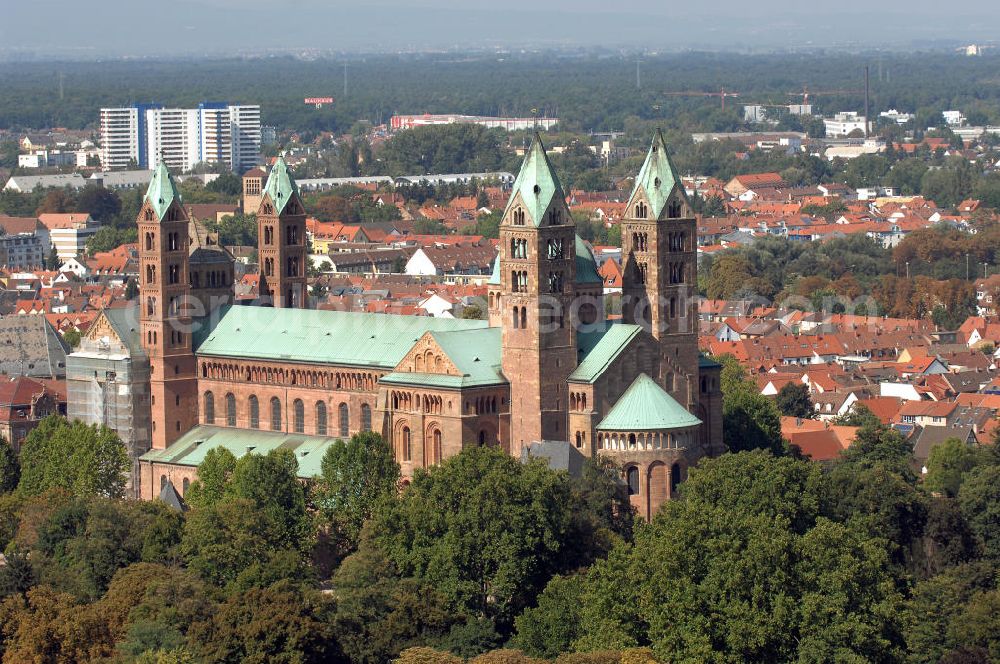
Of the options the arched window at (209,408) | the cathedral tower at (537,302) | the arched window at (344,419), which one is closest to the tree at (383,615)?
the cathedral tower at (537,302)

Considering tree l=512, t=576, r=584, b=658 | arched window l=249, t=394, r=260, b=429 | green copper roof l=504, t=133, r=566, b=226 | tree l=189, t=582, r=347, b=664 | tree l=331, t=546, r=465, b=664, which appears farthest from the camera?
arched window l=249, t=394, r=260, b=429

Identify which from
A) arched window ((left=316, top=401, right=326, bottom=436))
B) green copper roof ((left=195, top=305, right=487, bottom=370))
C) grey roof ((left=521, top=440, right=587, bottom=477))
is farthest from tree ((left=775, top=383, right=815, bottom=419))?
grey roof ((left=521, top=440, right=587, bottom=477))

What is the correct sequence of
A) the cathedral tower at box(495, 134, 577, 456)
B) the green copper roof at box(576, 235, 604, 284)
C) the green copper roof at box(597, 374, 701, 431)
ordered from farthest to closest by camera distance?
the green copper roof at box(576, 235, 604, 284) < the cathedral tower at box(495, 134, 577, 456) < the green copper roof at box(597, 374, 701, 431)

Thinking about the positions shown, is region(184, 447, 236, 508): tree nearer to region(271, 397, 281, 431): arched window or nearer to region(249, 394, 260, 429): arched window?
region(271, 397, 281, 431): arched window

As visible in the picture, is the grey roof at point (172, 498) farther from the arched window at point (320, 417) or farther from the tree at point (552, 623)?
the tree at point (552, 623)

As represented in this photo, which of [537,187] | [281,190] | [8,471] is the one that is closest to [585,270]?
[537,187]

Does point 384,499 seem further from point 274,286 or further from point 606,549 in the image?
point 274,286
